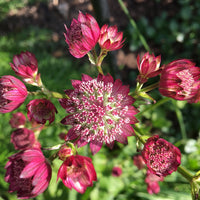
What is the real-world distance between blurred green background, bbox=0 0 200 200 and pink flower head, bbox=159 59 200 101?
0.57 m

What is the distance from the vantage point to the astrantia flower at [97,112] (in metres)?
0.74

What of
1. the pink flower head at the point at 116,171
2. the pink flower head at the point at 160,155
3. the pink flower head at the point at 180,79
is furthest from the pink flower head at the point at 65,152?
the pink flower head at the point at 116,171

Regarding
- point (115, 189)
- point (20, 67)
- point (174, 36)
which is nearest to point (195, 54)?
point (174, 36)

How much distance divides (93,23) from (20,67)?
0.95ft

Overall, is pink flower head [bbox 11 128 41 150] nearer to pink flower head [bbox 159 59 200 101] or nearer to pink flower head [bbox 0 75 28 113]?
pink flower head [bbox 0 75 28 113]

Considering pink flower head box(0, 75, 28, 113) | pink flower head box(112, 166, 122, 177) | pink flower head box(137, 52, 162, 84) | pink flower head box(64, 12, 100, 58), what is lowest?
pink flower head box(112, 166, 122, 177)

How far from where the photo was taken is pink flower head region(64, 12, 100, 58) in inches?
27.0

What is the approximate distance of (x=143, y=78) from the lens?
73cm

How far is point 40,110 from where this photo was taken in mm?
742

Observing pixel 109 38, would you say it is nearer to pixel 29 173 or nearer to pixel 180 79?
pixel 180 79

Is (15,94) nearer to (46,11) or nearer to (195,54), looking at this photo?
(195,54)

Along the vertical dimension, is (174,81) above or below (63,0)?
below

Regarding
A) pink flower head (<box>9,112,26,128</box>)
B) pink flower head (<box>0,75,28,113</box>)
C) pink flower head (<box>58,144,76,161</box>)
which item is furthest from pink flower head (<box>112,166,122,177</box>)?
pink flower head (<box>0,75,28,113</box>)

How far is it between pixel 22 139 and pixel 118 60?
4.92 ft
